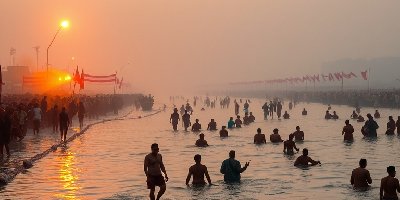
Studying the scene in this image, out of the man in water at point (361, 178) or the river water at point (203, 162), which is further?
the man in water at point (361, 178)

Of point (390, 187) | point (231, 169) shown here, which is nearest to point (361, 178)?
point (390, 187)

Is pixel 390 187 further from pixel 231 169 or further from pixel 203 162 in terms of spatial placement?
pixel 203 162

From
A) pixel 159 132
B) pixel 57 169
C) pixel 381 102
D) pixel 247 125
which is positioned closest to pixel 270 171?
pixel 57 169

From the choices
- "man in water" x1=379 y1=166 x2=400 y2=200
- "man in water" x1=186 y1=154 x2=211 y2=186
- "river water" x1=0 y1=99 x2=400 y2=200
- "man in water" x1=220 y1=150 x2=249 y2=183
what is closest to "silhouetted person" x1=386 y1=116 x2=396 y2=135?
"river water" x1=0 y1=99 x2=400 y2=200

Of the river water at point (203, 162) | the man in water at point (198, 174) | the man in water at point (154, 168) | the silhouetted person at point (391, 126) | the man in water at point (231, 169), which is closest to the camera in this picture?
the man in water at point (154, 168)

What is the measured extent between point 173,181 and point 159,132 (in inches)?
985

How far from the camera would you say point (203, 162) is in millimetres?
26219

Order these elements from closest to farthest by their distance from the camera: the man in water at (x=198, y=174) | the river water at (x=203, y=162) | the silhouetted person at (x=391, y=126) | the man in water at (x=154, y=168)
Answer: the man in water at (x=154, y=168) < the river water at (x=203, y=162) < the man in water at (x=198, y=174) < the silhouetted person at (x=391, y=126)

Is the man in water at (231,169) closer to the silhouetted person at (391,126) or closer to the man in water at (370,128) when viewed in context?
the man in water at (370,128)

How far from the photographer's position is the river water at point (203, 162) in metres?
18.1

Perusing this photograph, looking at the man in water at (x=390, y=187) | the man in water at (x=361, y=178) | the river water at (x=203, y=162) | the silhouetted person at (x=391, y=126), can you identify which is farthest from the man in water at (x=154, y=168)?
the silhouetted person at (x=391, y=126)

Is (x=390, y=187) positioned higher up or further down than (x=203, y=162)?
higher up

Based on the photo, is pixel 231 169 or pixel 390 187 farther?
pixel 231 169

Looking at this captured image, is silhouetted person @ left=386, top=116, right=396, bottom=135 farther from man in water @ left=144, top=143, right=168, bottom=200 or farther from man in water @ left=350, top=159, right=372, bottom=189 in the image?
man in water @ left=144, top=143, right=168, bottom=200
